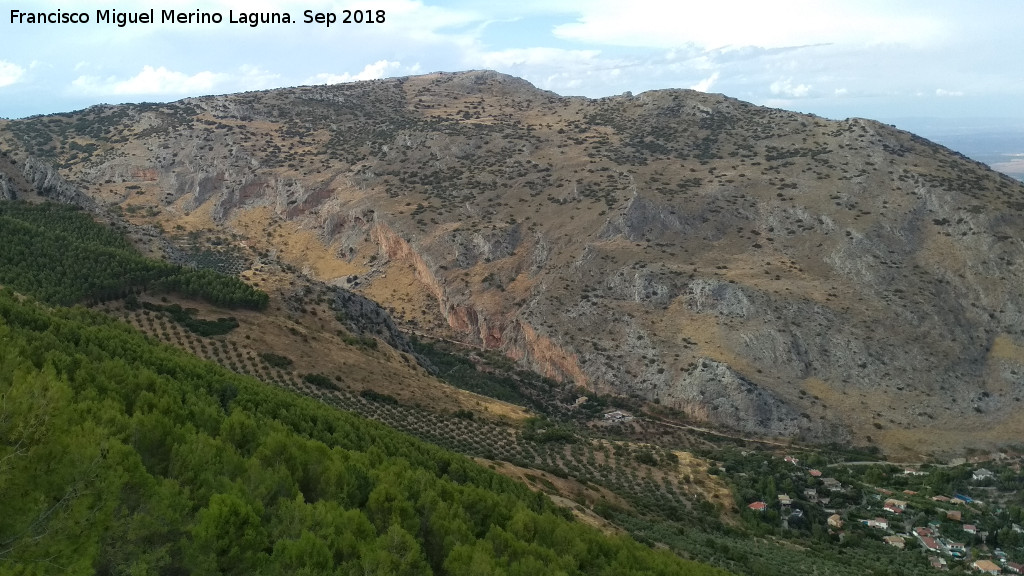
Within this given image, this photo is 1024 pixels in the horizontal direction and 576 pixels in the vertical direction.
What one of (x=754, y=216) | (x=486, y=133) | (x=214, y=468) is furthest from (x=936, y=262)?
(x=214, y=468)

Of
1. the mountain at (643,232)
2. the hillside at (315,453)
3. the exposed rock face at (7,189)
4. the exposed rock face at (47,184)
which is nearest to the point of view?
the hillside at (315,453)

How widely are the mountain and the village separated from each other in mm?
6294

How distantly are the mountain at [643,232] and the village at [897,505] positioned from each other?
6.29m

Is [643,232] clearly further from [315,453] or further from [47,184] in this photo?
[315,453]

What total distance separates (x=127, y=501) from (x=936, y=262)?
250 ft

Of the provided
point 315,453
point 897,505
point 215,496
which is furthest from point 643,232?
point 215,496

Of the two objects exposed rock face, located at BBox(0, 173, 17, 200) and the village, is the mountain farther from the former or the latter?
the village

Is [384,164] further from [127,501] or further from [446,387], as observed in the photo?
[127,501]

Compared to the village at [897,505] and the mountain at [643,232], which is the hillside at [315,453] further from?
the mountain at [643,232]

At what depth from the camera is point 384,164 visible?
3698 inches

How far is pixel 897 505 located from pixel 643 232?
1621 inches

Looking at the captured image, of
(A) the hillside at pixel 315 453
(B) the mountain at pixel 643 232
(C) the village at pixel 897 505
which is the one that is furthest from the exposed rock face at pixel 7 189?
(C) the village at pixel 897 505

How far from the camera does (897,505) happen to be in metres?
39.6

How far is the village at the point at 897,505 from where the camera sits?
35688mm
